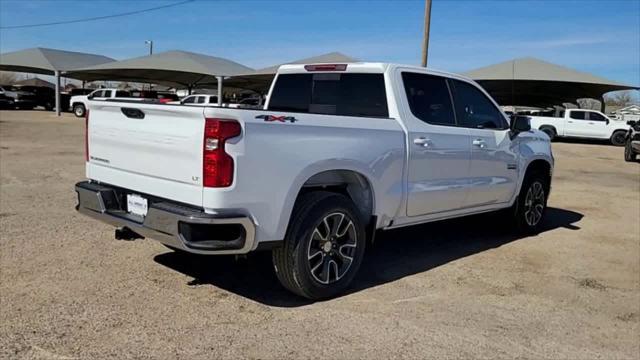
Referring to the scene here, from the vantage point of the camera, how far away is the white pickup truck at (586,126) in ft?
98.8

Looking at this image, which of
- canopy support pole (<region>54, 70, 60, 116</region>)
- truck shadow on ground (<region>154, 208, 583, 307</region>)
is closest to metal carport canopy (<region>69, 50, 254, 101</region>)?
canopy support pole (<region>54, 70, 60, 116</region>)

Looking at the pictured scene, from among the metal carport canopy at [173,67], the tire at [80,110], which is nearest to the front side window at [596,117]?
the metal carport canopy at [173,67]

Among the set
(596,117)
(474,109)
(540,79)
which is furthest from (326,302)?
(540,79)

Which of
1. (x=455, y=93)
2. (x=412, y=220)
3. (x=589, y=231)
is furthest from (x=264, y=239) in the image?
(x=589, y=231)

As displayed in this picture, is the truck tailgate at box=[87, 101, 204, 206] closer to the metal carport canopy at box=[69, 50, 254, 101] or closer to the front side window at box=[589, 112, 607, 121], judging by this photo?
the front side window at box=[589, 112, 607, 121]

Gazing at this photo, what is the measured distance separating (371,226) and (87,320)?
7.90 ft

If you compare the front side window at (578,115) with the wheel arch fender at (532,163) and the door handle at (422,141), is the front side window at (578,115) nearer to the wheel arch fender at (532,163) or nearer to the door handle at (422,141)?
the wheel arch fender at (532,163)

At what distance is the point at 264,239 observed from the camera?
4152 mm

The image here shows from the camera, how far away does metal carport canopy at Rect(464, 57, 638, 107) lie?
3369cm

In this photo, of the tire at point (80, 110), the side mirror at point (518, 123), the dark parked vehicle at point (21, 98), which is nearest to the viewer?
the side mirror at point (518, 123)

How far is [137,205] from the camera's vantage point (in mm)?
4488

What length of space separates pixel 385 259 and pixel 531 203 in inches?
101

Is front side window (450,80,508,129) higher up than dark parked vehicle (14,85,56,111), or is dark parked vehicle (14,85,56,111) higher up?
front side window (450,80,508,129)

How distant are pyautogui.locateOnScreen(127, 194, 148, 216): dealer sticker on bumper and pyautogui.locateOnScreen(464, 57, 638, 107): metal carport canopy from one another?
32.8 meters
